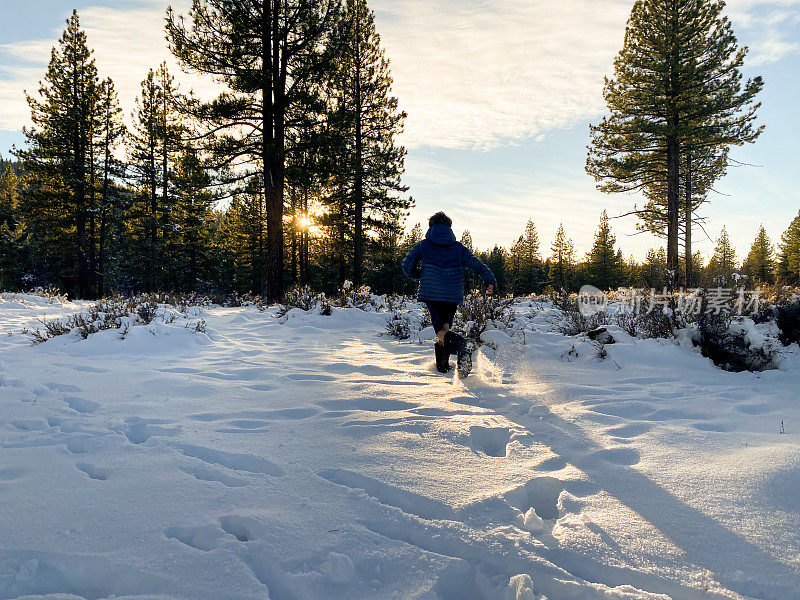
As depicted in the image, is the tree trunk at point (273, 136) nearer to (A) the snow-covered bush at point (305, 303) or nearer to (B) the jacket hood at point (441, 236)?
(A) the snow-covered bush at point (305, 303)

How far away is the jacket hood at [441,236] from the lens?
482 cm

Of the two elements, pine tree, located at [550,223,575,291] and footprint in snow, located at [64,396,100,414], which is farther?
pine tree, located at [550,223,575,291]

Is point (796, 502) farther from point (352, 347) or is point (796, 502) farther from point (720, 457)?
point (352, 347)

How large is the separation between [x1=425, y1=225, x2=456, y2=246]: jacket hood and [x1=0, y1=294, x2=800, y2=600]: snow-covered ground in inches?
63.1

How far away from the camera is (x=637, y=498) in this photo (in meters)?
2.05

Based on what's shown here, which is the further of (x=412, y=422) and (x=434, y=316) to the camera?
(x=434, y=316)

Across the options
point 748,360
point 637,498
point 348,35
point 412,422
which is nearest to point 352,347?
point 412,422

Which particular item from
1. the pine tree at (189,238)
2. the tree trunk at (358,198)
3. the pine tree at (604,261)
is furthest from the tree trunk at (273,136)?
the pine tree at (604,261)

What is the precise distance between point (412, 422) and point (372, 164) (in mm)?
18738

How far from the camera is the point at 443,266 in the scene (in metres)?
4.85

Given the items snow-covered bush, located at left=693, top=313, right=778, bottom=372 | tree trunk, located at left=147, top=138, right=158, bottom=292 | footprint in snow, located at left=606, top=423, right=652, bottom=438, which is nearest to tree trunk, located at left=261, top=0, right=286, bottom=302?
snow-covered bush, located at left=693, top=313, right=778, bottom=372

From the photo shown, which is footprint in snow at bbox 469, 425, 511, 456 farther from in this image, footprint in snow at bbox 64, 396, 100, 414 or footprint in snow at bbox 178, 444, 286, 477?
footprint in snow at bbox 64, 396, 100, 414

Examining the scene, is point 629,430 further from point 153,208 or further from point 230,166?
point 153,208

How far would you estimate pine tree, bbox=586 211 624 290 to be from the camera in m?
50.7
